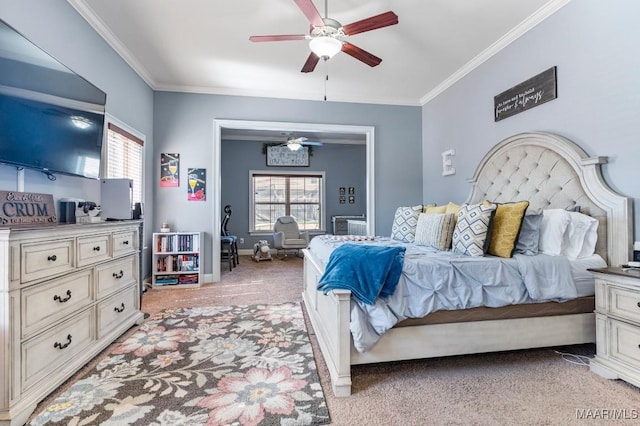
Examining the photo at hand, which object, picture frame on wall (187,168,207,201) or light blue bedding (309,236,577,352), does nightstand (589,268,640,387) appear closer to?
light blue bedding (309,236,577,352)

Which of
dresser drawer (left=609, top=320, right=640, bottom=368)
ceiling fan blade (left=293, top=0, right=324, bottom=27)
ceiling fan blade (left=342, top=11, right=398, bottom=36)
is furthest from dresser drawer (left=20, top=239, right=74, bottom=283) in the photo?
dresser drawer (left=609, top=320, right=640, bottom=368)

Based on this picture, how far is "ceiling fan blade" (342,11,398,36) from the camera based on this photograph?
2.13 metres

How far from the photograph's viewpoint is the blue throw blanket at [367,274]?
1665 mm

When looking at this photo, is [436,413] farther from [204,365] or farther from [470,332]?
[204,365]

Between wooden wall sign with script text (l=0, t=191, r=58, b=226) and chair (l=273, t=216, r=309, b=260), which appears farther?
chair (l=273, t=216, r=309, b=260)

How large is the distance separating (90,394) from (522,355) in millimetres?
2720

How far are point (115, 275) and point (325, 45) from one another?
2393mm

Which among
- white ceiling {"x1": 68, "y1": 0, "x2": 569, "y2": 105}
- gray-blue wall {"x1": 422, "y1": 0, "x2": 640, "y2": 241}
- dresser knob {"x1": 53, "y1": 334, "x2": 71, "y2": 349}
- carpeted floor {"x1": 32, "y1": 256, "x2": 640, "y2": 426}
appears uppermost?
white ceiling {"x1": 68, "y1": 0, "x2": 569, "y2": 105}

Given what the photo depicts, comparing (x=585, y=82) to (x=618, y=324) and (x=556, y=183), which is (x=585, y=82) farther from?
(x=618, y=324)

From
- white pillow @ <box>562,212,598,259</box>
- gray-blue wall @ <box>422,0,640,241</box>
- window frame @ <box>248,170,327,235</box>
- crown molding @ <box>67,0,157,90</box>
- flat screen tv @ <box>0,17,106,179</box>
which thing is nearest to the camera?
flat screen tv @ <box>0,17,106,179</box>

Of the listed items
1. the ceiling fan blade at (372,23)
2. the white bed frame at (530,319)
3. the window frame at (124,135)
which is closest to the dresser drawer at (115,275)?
the window frame at (124,135)

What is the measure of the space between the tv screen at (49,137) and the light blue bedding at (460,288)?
6.92 ft

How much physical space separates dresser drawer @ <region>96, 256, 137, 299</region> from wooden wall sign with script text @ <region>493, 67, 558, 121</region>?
3843 millimetres

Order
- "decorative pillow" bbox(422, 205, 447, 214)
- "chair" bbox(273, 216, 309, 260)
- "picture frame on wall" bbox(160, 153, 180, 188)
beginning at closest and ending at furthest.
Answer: "decorative pillow" bbox(422, 205, 447, 214), "picture frame on wall" bbox(160, 153, 180, 188), "chair" bbox(273, 216, 309, 260)
